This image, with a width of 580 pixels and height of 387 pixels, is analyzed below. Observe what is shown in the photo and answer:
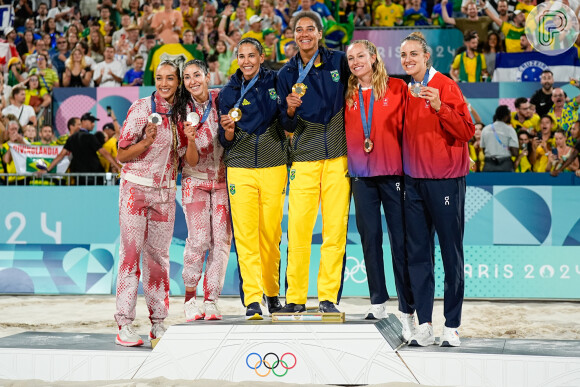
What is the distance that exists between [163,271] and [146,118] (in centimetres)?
127

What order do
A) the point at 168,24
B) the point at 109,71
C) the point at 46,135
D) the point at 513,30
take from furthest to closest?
the point at 168,24
the point at 109,71
the point at 513,30
the point at 46,135

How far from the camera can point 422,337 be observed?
221 inches

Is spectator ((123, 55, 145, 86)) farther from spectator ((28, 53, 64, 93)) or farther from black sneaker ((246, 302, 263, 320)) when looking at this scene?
black sneaker ((246, 302, 263, 320))

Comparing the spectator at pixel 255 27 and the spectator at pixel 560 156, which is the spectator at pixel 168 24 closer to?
the spectator at pixel 255 27

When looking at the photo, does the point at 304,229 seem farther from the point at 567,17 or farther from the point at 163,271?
the point at 567,17

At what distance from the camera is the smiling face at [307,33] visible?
586cm

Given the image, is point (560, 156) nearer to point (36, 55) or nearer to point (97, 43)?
point (97, 43)

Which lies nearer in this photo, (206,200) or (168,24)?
(206,200)

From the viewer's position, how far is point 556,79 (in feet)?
43.0

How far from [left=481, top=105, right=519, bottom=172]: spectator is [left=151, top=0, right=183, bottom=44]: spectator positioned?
6618 millimetres

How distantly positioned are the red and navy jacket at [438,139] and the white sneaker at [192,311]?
2.22m

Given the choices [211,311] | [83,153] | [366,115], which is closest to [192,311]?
[211,311]

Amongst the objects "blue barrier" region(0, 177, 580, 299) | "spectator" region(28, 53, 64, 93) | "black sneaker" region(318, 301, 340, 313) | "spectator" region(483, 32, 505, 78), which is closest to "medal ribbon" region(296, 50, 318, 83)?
"black sneaker" region(318, 301, 340, 313)

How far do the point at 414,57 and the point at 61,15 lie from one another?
1317cm
